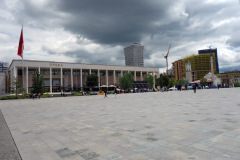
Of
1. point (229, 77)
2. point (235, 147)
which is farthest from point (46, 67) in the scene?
point (229, 77)

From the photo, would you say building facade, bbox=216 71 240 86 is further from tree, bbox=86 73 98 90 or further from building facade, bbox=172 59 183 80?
tree, bbox=86 73 98 90

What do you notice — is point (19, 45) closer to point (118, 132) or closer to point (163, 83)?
point (118, 132)

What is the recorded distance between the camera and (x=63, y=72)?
77312 mm

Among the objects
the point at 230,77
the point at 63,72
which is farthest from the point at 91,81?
the point at 230,77

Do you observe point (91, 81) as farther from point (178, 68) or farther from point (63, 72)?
point (178, 68)

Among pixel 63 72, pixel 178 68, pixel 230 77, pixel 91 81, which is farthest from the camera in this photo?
pixel 178 68

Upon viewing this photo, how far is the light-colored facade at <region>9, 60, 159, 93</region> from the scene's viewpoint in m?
64.7

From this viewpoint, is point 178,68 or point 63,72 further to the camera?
point 178,68

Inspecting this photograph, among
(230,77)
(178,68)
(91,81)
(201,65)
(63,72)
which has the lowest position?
(91,81)

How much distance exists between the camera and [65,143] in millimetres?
5105

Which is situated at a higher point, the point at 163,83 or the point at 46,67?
the point at 46,67

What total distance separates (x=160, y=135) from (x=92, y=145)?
7.46ft

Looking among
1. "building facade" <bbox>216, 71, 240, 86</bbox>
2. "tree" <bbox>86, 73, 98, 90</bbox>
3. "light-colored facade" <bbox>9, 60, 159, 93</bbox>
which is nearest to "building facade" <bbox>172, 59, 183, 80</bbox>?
"building facade" <bbox>216, 71, 240, 86</bbox>

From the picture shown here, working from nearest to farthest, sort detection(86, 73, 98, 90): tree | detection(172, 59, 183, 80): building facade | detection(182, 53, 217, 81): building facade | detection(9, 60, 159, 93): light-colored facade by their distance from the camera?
detection(9, 60, 159, 93): light-colored facade
detection(86, 73, 98, 90): tree
detection(182, 53, 217, 81): building facade
detection(172, 59, 183, 80): building facade
